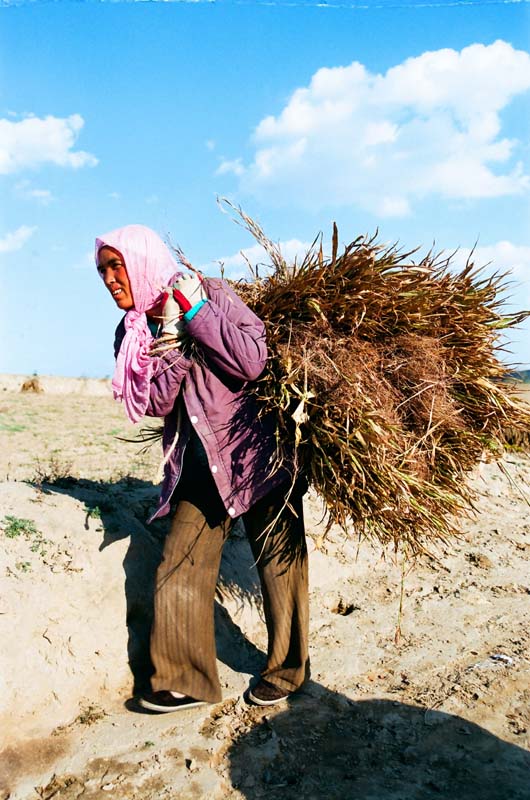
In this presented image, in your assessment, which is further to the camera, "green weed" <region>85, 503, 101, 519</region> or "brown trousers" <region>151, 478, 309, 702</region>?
"green weed" <region>85, 503, 101, 519</region>

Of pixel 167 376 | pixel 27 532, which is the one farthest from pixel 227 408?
pixel 27 532

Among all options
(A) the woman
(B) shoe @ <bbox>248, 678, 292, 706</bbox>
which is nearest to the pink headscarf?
(A) the woman

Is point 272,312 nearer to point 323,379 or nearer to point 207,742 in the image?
point 323,379

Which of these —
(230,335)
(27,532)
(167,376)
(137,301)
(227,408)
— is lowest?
(27,532)

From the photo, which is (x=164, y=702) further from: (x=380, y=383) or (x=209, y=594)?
(x=380, y=383)

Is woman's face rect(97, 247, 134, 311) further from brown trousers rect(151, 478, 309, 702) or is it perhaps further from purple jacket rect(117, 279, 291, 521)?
brown trousers rect(151, 478, 309, 702)

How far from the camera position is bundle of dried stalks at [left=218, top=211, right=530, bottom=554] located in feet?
9.55

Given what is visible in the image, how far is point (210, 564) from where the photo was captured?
3246mm

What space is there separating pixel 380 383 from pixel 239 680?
1.69 metres

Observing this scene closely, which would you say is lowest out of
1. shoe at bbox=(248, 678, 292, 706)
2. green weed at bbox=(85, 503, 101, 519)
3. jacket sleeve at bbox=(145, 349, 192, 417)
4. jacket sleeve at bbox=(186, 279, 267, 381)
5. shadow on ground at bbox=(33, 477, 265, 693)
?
shoe at bbox=(248, 678, 292, 706)

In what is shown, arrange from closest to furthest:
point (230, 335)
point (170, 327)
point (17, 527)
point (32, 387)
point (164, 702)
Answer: point (230, 335) → point (170, 327) → point (164, 702) → point (17, 527) → point (32, 387)

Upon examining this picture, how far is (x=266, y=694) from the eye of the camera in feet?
10.7

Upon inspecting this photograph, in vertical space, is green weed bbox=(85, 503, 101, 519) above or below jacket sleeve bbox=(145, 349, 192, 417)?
below

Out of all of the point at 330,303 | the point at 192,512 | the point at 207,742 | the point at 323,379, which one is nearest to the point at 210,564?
the point at 192,512
